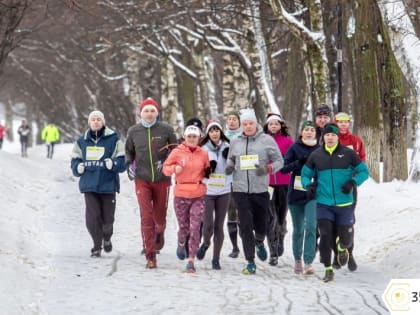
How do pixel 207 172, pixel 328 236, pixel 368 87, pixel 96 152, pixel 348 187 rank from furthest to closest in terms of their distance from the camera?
pixel 368 87 → pixel 96 152 → pixel 207 172 → pixel 328 236 → pixel 348 187

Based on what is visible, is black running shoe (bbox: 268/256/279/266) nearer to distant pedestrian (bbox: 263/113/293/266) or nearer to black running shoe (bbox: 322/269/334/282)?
distant pedestrian (bbox: 263/113/293/266)

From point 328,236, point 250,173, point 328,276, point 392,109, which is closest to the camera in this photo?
point 328,276

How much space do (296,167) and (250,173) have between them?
0.60 m

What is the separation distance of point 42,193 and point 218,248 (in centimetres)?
1140

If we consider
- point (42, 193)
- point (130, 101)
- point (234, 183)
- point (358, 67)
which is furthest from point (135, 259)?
point (130, 101)

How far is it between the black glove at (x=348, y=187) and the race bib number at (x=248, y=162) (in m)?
1.05

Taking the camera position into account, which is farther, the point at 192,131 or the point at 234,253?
the point at 234,253

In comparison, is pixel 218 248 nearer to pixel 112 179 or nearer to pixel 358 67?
pixel 112 179

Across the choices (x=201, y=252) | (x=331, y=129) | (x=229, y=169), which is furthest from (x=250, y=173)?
(x=201, y=252)

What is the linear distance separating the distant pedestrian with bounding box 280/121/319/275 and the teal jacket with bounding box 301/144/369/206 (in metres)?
0.49

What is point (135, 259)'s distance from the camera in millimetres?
12070

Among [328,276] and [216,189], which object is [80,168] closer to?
[216,189]

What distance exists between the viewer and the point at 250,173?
10820 mm

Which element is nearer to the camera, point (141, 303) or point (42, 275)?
point (141, 303)
